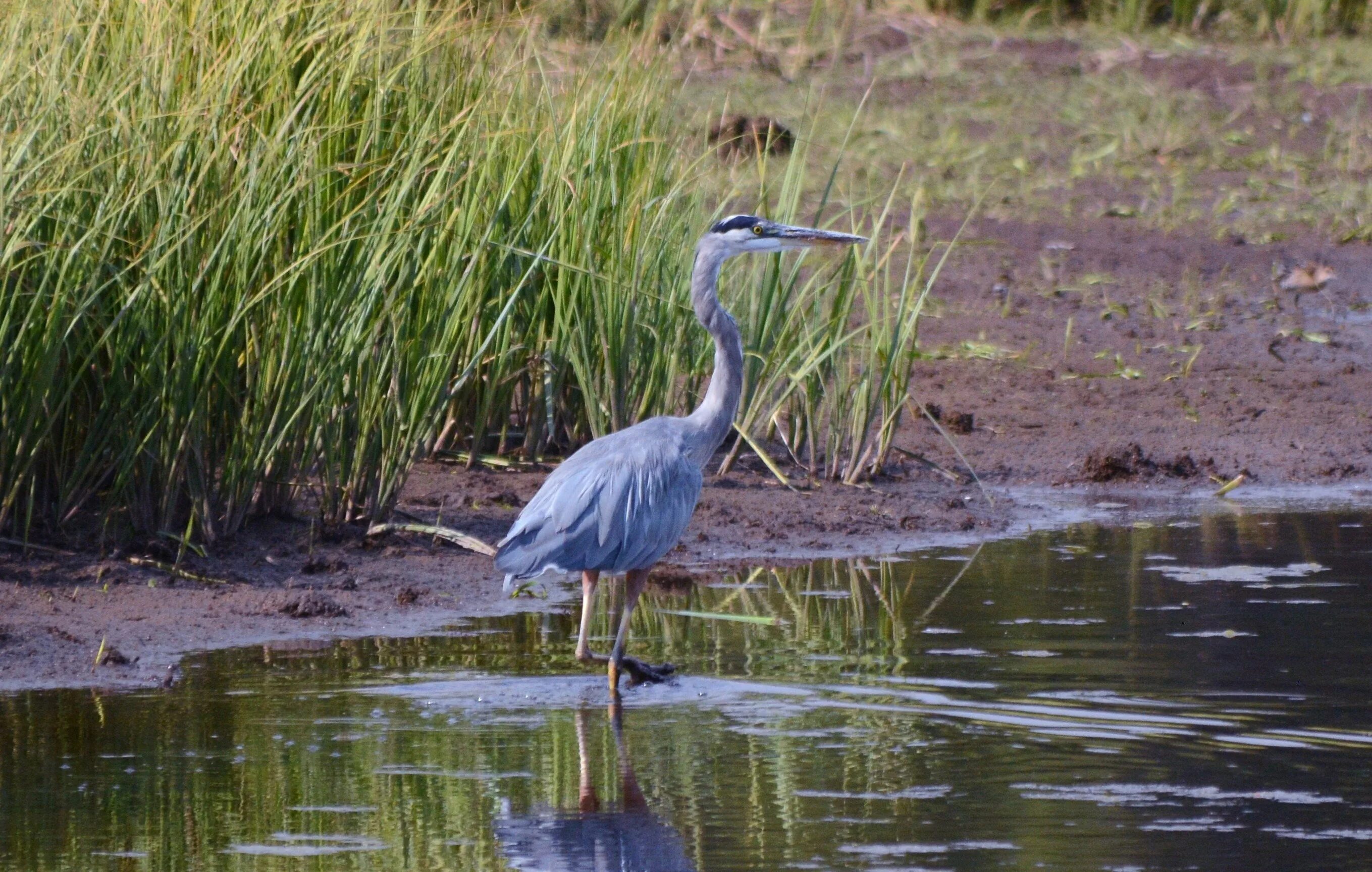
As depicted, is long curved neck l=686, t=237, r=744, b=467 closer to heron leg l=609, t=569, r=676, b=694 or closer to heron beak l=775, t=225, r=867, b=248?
heron beak l=775, t=225, r=867, b=248

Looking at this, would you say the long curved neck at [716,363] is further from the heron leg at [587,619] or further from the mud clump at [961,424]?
the mud clump at [961,424]

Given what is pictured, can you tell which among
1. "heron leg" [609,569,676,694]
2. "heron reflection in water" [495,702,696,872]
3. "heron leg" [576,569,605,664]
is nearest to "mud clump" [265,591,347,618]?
"heron leg" [576,569,605,664]

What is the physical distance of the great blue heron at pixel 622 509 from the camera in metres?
5.62

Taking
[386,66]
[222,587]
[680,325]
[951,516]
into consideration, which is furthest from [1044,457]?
[222,587]

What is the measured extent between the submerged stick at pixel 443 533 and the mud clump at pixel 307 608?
72cm

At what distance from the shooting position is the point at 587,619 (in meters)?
5.59

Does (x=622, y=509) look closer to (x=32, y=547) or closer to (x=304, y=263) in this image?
(x=304, y=263)

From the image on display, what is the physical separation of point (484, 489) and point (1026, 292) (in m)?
4.83

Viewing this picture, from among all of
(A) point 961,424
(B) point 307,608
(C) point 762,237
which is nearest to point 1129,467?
(A) point 961,424

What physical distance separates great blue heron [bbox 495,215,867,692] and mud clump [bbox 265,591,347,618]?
66 cm

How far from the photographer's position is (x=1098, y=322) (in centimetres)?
1099

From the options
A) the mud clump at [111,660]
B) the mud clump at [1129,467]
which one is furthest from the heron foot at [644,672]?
the mud clump at [1129,467]

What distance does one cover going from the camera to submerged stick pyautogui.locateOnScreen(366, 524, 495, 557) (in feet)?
22.5

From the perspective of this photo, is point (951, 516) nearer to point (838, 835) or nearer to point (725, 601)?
point (725, 601)
